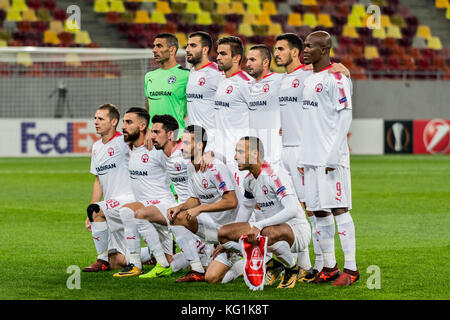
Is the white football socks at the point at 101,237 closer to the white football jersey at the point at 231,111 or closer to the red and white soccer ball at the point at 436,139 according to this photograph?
the white football jersey at the point at 231,111

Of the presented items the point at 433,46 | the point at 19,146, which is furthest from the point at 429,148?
the point at 19,146

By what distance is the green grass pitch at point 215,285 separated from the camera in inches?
250

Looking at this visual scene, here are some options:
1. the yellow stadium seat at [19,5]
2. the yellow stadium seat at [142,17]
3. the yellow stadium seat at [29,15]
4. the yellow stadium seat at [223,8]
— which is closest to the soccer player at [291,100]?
the yellow stadium seat at [29,15]

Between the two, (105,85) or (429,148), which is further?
(429,148)

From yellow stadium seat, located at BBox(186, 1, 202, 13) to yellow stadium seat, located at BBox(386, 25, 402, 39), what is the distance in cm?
666

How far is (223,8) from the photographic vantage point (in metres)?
28.0

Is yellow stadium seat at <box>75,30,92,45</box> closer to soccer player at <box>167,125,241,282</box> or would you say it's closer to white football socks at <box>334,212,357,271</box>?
soccer player at <box>167,125,241,282</box>

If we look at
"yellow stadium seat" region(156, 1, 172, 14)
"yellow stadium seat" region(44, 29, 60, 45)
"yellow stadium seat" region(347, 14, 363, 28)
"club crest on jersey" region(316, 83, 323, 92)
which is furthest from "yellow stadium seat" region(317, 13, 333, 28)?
"club crest on jersey" region(316, 83, 323, 92)

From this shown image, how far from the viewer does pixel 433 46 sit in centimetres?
2795

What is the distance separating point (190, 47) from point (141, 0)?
1908 centimetres

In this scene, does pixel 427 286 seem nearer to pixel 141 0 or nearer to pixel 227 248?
pixel 227 248

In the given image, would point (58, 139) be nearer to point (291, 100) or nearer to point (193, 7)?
point (193, 7)

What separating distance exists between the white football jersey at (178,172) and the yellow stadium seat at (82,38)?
17012 millimetres

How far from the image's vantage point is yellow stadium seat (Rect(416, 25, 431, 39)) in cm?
2845
